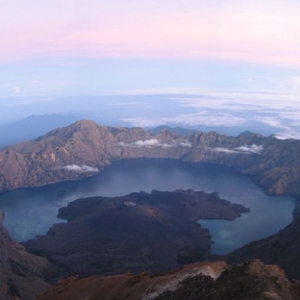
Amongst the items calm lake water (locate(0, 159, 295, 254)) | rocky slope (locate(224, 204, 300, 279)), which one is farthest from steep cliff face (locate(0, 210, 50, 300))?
calm lake water (locate(0, 159, 295, 254))

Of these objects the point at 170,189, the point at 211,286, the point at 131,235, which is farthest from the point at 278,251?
the point at 170,189

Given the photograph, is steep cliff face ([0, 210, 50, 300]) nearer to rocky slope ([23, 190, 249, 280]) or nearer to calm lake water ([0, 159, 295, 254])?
rocky slope ([23, 190, 249, 280])

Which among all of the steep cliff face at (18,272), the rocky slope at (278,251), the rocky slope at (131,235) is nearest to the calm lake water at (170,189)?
the rocky slope at (131,235)

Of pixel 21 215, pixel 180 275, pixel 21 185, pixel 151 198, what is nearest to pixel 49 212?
pixel 21 215

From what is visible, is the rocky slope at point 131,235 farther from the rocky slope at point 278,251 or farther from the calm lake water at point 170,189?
the rocky slope at point 278,251

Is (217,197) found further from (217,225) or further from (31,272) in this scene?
(31,272)
